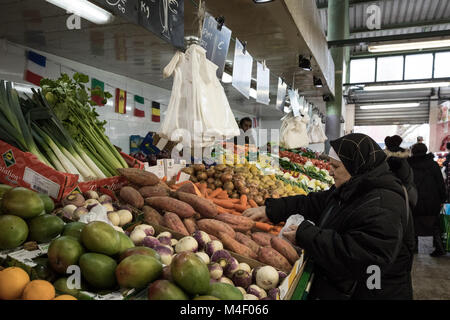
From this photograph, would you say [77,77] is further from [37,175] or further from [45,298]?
[45,298]

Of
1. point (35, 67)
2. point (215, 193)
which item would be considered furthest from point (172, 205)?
point (35, 67)

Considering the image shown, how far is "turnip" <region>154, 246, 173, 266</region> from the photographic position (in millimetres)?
1499

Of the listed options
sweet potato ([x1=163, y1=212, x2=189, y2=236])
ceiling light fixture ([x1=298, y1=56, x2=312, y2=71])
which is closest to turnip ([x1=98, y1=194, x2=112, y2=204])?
sweet potato ([x1=163, y1=212, x2=189, y2=236])

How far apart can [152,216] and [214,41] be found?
5.89 feet

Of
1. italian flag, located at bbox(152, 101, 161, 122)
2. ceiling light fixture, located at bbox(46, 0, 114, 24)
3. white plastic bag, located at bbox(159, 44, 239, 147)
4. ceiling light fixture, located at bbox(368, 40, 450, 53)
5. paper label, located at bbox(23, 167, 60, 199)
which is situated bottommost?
paper label, located at bbox(23, 167, 60, 199)

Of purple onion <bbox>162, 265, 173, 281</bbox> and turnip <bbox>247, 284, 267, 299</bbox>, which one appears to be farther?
turnip <bbox>247, 284, 267, 299</bbox>

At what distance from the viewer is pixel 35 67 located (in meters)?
→ 4.58

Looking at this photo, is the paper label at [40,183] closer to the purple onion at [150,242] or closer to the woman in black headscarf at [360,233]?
the purple onion at [150,242]

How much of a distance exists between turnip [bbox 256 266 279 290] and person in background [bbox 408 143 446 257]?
215 inches

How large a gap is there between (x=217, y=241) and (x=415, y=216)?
5710mm

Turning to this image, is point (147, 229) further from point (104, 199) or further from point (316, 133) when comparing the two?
Result: point (316, 133)

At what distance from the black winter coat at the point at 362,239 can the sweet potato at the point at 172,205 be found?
72cm

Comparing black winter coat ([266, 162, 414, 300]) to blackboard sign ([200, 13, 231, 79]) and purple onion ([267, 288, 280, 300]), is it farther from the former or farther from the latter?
blackboard sign ([200, 13, 231, 79])

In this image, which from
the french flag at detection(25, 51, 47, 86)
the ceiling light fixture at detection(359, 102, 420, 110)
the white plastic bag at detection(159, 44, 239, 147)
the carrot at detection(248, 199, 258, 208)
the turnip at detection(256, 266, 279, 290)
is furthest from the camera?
the ceiling light fixture at detection(359, 102, 420, 110)
